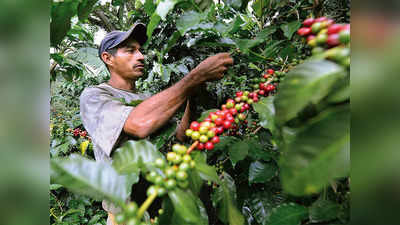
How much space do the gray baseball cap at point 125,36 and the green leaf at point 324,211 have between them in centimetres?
130

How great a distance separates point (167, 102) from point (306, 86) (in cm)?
75

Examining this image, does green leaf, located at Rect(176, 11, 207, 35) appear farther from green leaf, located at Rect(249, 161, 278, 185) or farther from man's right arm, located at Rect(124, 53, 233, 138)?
green leaf, located at Rect(249, 161, 278, 185)

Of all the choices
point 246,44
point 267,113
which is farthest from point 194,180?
point 246,44

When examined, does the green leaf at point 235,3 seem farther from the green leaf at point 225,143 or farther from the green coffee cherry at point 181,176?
the green coffee cherry at point 181,176

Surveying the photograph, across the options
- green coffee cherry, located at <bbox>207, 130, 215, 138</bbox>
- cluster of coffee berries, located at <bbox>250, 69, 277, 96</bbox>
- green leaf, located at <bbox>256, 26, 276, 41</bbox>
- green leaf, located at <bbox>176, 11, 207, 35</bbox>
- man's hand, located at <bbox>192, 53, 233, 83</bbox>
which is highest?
green leaf, located at <bbox>176, 11, 207, 35</bbox>

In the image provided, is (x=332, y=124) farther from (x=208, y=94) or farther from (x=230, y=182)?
(x=208, y=94)

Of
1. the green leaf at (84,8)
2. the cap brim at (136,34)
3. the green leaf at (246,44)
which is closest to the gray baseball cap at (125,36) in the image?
the cap brim at (136,34)

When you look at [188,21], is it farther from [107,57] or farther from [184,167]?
[107,57]

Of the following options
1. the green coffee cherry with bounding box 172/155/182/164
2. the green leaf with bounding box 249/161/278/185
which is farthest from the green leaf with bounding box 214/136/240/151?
the green coffee cherry with bounding box 172/155/182/164

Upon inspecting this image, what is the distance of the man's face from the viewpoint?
147cm

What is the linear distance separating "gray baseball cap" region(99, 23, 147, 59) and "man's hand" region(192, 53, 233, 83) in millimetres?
669
